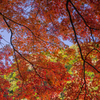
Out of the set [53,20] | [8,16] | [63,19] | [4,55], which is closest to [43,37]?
[53,20]

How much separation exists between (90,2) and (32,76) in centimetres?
388

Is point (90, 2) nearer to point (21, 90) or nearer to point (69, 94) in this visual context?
point (69, 94)

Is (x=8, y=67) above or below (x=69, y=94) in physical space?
above

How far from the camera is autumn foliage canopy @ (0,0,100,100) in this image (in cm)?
381

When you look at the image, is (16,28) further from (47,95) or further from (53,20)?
(47,95)

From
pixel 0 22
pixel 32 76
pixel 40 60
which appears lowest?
pixel 32 76

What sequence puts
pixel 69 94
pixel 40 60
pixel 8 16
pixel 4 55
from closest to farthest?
pixel 69 94 < pixel 8 16 < pixel 40 60 < pixel 4 55

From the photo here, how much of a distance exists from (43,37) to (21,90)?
2796mm

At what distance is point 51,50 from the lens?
4703 millimetres

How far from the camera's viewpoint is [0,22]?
17.5 feet

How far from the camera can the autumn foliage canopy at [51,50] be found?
3.81 m

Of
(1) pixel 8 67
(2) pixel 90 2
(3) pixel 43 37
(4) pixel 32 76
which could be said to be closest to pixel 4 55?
(1) pixel 8 67

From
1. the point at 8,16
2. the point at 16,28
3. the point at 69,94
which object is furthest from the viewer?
the point at 16,28

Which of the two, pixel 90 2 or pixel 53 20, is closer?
pixel 90 2
